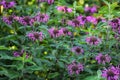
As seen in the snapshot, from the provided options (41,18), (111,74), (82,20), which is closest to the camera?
A: (111,74)

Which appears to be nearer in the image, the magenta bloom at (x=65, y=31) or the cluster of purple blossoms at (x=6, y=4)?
the magenta bloom at (x=65, y=31)

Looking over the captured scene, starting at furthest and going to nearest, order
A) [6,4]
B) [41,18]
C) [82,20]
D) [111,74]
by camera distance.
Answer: [6,4]
[82,20]
[41,18]
[111,74]

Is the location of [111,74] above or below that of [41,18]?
below

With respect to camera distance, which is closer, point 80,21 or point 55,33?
point 55,33

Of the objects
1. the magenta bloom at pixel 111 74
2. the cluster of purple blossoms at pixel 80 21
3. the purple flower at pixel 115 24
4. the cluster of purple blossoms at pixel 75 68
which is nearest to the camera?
the magenta bloom at pixel 111 74

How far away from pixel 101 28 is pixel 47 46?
430 mm

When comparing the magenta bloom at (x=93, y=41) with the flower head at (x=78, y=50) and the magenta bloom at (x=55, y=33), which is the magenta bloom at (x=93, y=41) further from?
the magenta bloom at (x=55, y=33)

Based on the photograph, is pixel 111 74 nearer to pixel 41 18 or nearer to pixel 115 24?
pixel 115 24

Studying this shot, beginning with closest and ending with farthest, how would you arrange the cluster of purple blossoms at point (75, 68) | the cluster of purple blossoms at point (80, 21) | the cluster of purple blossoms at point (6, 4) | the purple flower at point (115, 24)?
the cluster of purple blossoms at point (75, 68)
the purple flower at point (115, 24)
the cluster of purple blossoms at point (80, 21)
the cluster of purple blossoms at point (6, 4)

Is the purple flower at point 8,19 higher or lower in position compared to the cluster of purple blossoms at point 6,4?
lower

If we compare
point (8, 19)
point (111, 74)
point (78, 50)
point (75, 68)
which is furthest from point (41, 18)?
point (111, 74)

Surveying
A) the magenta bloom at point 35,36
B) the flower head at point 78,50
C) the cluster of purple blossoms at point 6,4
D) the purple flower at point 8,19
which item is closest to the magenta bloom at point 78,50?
the flower head at point 78,50

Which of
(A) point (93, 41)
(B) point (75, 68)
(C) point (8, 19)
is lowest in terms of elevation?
(B) point (75, 68)

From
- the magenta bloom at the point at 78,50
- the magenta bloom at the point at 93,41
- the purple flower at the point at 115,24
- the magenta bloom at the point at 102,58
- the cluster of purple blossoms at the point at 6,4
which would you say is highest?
the cluster of purple blossoms at the point at 6,4
